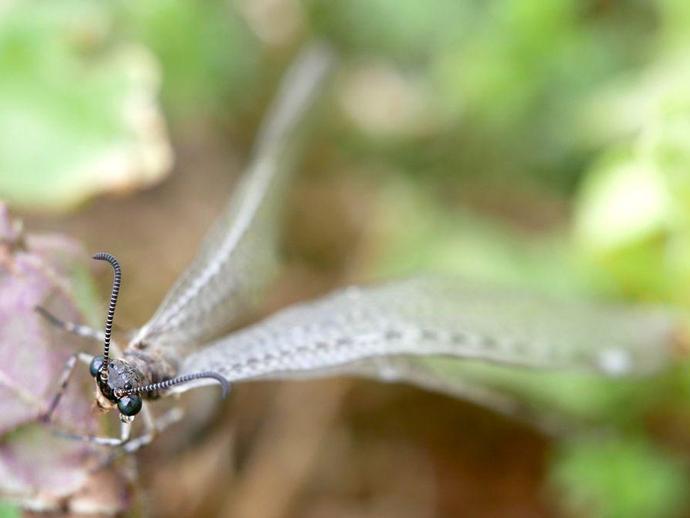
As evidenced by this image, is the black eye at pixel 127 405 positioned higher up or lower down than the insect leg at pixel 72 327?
lower down

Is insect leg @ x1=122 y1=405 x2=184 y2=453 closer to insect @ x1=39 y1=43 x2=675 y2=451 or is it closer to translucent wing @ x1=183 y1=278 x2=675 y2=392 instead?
insect @ x1=39 y1=43 x2=675 y2=451

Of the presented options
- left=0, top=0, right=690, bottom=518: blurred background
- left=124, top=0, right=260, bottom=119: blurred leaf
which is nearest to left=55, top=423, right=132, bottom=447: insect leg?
left=0, top=0, right=690, bottom=518: blurred background

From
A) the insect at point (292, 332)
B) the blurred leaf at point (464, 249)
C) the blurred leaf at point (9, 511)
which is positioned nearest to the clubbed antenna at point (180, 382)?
the insect at point (292, 332)

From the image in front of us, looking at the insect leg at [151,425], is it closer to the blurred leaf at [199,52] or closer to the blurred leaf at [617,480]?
the blurred leaf at [617,480]

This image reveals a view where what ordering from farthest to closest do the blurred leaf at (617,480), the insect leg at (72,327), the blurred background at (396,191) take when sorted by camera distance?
1. the blurred leaf at (617,480)
2. the blurred background at (396,191)
3. the insect leg at (72,327)

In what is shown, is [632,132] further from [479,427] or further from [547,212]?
[479,427]

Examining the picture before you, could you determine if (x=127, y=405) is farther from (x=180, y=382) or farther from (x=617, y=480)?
(x=617, y=480)

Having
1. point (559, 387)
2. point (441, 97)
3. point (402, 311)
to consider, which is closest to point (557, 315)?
point (559, 387)
